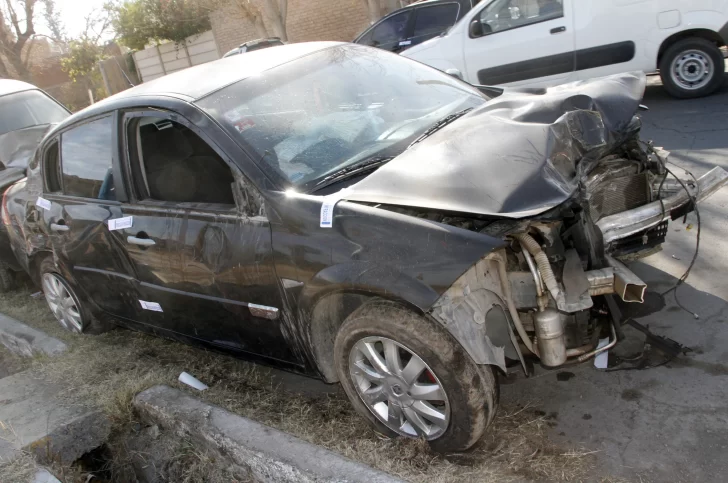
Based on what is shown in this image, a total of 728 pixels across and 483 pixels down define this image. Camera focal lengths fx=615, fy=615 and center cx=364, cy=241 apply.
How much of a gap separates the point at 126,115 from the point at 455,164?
6.55ft

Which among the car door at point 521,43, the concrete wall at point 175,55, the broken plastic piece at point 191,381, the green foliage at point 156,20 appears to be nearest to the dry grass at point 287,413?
the broken plastic piece at point 191,381

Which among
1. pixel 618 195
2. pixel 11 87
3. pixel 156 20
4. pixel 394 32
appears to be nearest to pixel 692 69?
pixel 394 32

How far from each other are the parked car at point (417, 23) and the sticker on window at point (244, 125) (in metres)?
7.31

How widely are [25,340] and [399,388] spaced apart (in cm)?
347

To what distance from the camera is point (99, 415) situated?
3496 millimetres

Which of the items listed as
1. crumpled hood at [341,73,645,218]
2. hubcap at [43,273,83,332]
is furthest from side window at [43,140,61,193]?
crumpled hood at [341,73,645,218]

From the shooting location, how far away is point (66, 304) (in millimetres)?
4766

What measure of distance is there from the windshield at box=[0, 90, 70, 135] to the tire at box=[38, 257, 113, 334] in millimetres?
→ 3181

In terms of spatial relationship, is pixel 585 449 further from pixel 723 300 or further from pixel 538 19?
pixel 538 19

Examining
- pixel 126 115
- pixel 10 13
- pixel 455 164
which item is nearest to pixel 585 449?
pixel 455 164

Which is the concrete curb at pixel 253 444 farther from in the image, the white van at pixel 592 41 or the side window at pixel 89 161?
the white van at pixel 592 41

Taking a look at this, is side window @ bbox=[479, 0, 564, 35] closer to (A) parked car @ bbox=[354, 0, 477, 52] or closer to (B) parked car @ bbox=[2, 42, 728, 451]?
(A) parked car @ bbox=[354, 0, 477, 52]

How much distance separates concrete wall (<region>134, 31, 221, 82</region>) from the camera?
22109 mm

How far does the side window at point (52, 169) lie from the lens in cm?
432
